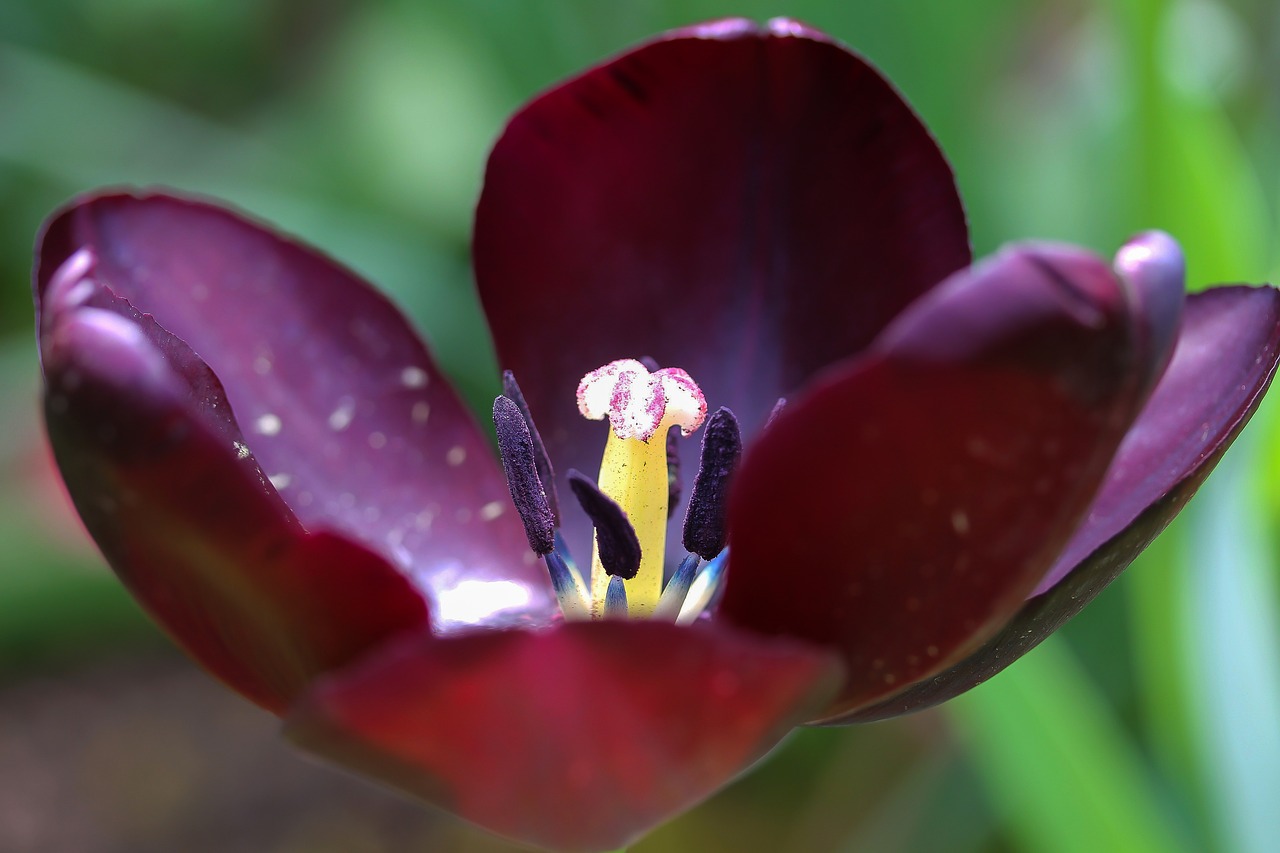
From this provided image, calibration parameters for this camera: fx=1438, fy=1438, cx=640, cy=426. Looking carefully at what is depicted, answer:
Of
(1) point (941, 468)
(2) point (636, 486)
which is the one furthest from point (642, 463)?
(1) point (941, 468)

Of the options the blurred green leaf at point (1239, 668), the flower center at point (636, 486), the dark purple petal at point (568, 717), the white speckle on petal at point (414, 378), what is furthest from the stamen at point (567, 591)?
the blurred green leaf at point (1239, 668)

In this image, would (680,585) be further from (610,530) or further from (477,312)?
(477,312)

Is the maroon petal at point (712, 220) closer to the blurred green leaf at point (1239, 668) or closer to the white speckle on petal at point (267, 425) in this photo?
the white speckle on petal at point (267, 425)

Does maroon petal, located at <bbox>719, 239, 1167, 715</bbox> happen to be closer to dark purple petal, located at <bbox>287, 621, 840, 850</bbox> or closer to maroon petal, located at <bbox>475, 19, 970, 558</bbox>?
dark purple petal, located at <bbox>287, 621, 840, 850</bbox>

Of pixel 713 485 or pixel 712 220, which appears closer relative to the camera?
pixel 713 485

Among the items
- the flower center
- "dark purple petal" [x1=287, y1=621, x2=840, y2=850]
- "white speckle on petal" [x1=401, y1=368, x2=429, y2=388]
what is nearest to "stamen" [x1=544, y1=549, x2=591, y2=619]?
the flower center
